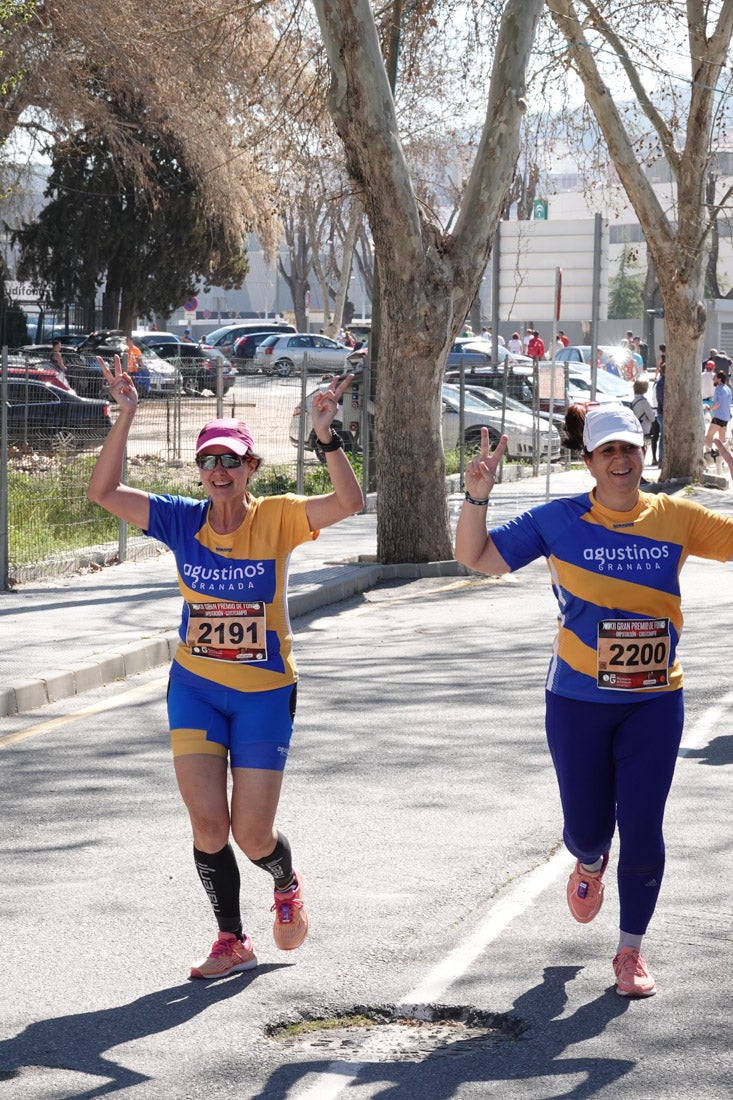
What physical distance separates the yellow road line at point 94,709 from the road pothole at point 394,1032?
4240mm

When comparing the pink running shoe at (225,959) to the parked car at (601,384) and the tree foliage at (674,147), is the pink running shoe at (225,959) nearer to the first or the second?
the tree foliage at (674,147)

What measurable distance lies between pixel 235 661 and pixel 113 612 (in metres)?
7.93

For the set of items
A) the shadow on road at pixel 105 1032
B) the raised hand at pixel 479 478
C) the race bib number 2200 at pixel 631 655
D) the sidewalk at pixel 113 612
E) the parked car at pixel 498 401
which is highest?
the raised hand at pixel 479 478

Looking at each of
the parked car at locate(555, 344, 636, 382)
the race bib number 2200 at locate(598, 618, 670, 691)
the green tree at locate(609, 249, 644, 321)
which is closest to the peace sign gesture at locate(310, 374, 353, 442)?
the race bib number 2200 at locate(598, 618, 670, 691)

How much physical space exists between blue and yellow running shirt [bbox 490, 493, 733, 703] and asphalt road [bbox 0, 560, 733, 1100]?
3.13 feet

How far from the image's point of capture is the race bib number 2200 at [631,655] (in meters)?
4.84

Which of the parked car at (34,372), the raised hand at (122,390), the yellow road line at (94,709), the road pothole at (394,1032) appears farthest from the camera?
the parked car at (34,372)

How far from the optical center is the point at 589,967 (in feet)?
16.8

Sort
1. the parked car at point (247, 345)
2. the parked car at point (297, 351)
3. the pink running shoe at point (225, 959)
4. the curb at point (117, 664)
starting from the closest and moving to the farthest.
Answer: the pink running shoe at point (225, 959) < the curb at point (117, 664) < the parked car at point (297, 351) < the parked car at point (247, 345)

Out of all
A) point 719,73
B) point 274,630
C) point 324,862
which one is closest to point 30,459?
point 324,862

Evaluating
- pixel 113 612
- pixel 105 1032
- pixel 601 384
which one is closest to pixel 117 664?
pixel 113 612

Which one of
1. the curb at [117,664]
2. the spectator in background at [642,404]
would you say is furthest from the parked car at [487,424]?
the curb at [117,664]

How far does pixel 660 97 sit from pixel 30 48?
10693 mm

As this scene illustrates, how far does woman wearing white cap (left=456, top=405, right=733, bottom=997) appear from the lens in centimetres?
487
